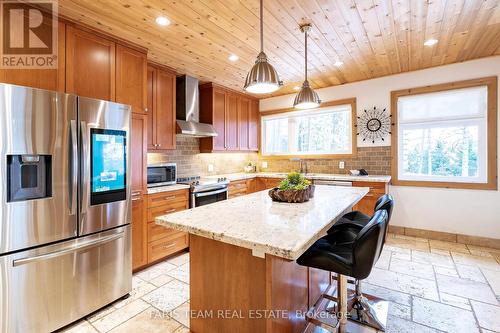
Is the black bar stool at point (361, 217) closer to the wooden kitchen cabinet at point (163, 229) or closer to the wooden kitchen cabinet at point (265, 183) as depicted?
the wooden kitchen cabinet at point (163, 229)

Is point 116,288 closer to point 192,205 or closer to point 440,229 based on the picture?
point 192,205

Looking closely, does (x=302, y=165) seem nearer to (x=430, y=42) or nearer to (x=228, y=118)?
(x=228, y=118)

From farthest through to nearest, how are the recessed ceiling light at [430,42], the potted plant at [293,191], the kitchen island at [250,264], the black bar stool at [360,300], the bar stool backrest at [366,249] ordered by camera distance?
the recessed ceiling light at [430,42] → the potted plant at [293,191] → the black bar stool at [360,300] → the bar stool backrest at [366,249] → the kitchen island at [250,264]

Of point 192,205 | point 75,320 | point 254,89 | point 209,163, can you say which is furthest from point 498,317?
point 209,163

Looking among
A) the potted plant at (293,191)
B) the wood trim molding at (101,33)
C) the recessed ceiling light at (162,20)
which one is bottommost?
the potted plant at (293,191)

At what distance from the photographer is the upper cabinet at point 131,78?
258 cm

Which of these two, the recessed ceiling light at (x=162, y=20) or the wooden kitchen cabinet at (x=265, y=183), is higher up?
the recessed ceiling light at (x=162, y=20)

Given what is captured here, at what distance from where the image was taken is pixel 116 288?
7.39 ft

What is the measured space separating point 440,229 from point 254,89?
147 inches

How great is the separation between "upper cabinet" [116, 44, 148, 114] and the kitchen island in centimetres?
165

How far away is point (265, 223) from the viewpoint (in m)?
1.44

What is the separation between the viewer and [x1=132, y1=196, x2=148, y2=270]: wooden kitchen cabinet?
9.00 feet

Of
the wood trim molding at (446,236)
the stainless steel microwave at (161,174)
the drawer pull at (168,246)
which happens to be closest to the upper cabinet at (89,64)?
the stainless steel microwave at (161,174)

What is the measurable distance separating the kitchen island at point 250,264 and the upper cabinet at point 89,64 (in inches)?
63.7
